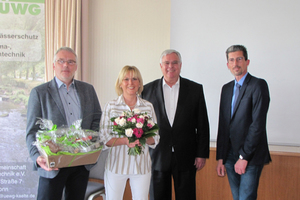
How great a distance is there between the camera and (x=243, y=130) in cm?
232

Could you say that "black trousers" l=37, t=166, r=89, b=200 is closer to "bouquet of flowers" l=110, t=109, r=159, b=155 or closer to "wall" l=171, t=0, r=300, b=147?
"bouquet of flowers" l=110, t=109, r=159, b=155

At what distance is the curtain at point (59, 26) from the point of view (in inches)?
141

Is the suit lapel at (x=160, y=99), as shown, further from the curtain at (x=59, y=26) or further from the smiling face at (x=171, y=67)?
the curtain at (x=59, y=26)

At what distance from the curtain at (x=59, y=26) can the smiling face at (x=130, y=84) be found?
5.95 ft

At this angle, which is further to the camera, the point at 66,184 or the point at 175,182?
the point at 175,182

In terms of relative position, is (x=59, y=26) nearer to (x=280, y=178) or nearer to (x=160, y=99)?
(x=160, y=99)

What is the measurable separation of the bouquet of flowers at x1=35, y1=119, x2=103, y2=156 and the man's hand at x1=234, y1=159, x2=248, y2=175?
1.40 meters

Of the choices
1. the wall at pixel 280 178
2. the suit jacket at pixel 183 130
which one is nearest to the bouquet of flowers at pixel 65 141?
the suit jacket at pixel 183 130

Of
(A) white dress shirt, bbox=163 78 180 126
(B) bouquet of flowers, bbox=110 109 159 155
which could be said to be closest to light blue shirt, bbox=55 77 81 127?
(B) bouquet of flowers, bbox=110 109 159 155

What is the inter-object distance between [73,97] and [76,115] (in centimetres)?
19

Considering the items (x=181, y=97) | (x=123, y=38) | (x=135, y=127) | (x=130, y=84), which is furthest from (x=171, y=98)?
(x=123, y=38)

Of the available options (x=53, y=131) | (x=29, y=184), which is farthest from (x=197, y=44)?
(x=29, y=184)

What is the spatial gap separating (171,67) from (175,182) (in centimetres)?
132

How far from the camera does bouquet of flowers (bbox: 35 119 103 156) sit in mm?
1684
